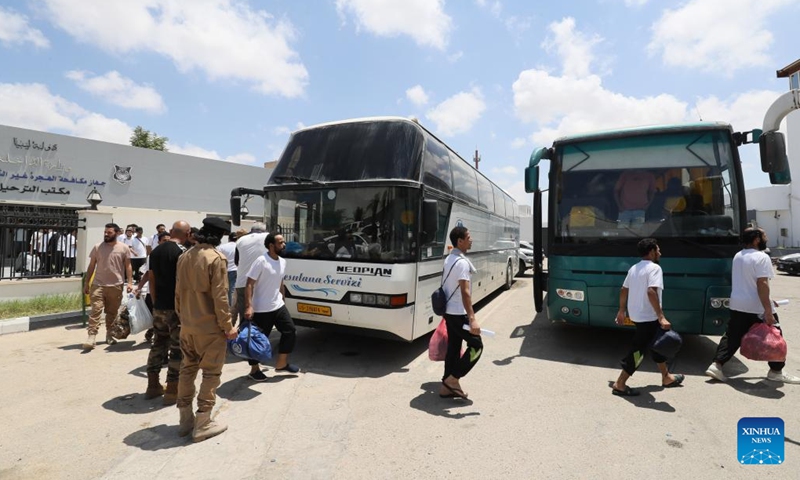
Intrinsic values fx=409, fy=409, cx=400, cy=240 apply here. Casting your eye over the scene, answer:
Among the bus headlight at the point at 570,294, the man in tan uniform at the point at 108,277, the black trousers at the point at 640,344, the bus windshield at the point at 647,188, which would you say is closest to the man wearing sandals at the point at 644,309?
the black trousers at the point at 640,344

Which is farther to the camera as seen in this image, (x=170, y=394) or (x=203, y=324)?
(x=170, y=394)

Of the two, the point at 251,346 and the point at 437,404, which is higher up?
the point at 251,346

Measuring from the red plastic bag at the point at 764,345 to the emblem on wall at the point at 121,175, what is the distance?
→ 26.2 m

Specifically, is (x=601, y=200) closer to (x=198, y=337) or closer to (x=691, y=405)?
(x=691, y=405)

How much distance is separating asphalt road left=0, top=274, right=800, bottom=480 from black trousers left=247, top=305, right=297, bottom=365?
394mm

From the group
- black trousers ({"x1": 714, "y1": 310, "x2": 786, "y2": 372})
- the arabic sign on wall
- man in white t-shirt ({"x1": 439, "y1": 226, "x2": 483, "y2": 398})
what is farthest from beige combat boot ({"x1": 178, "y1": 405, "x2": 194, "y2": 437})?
the arabic sign on wall

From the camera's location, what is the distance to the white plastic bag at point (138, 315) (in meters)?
5.34

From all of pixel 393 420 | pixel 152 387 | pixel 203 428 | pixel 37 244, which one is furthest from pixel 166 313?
pixel 37 244

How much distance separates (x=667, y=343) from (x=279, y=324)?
4469mm

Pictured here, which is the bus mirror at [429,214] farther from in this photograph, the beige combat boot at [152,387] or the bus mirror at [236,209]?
the beige combat boot at [152,387]

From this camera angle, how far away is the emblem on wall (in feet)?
71.8

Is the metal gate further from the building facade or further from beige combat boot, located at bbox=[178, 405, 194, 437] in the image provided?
beige combat boot, located at bbox=[178, 405, 194, 437]

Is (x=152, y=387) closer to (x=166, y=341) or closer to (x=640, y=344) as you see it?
(x=166, y=341)

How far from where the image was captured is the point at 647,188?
5.86m
